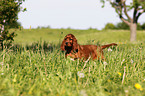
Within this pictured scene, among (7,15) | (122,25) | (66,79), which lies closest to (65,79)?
(66,79)

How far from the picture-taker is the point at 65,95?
2602mm

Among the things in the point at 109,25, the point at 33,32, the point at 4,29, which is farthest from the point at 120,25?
the point at 4,29

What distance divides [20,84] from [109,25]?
207 ft

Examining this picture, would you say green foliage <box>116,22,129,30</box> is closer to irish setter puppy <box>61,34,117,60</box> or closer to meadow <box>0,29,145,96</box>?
Answer: irish setter puppy <box>61,34,117,60</box>

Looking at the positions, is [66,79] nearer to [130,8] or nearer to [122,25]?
[130,8]

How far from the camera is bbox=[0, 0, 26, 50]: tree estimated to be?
20.9 ft

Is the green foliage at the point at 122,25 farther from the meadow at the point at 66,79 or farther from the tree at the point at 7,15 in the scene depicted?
the meadow at the point at 66,79

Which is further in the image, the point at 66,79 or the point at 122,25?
the point at 122,25

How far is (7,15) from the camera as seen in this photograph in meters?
6.75

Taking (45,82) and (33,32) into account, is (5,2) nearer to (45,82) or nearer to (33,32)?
(45,82)

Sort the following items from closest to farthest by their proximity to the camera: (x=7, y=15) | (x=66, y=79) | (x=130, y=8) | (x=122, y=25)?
(x=66, y=79), (x=7, y=15), (x=130, y=8), (x=122, y=25)

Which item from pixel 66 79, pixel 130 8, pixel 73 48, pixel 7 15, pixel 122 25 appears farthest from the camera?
pixel 122 25

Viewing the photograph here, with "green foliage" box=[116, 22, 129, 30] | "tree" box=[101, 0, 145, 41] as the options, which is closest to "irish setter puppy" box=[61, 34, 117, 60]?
"tree" box=[101, 0, 145, 41]

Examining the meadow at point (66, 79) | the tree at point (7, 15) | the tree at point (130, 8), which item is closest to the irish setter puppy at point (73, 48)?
the meadow at point (66, 79)
